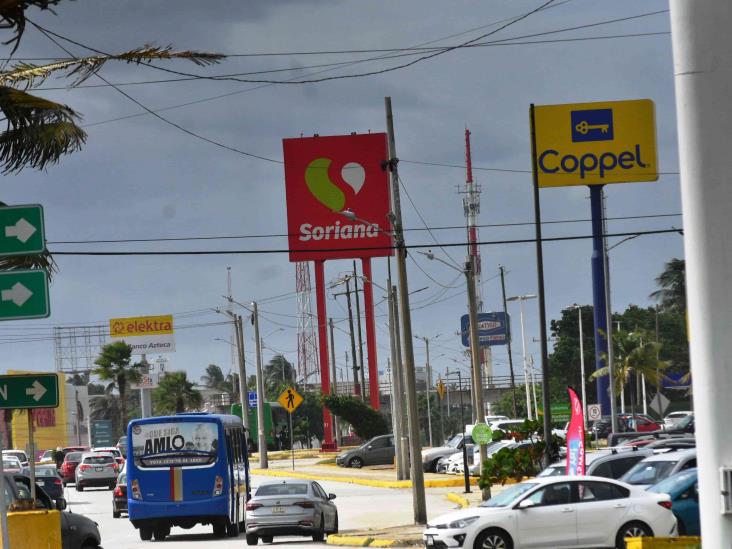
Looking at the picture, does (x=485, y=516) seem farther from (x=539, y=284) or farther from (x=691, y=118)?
(x=539, y=284)

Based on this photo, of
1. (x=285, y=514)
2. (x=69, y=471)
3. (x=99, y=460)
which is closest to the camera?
(x=285, y=514)

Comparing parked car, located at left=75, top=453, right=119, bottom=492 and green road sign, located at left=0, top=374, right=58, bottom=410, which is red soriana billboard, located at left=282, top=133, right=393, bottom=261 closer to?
parked car, located at left=75, top=453, right=119, bottom=492

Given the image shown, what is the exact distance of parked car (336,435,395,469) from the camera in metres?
64.9

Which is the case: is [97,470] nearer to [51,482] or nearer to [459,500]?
[51,482]

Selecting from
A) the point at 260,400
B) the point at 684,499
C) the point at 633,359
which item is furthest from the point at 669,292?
the point at 684,499

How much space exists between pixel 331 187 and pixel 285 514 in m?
51.8

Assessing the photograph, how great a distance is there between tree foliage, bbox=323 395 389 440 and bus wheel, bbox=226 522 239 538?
4260 centimetres

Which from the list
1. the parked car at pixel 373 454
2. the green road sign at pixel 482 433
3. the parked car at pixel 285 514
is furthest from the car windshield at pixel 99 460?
the parked car at pixel 285 514

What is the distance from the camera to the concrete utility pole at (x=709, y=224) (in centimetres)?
822

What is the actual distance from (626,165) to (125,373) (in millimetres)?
50585

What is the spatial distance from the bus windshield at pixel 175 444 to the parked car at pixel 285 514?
3065 millimetres

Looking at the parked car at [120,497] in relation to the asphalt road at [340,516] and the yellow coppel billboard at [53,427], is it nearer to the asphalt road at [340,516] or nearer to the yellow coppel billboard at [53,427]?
the asphalt road at [340,516]

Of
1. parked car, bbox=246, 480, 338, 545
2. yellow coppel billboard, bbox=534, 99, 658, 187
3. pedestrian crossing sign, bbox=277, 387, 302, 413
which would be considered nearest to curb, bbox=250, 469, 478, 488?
pedestrian crossing sign, bbox=277, 387, 302, 413

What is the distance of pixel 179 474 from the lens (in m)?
31.4
